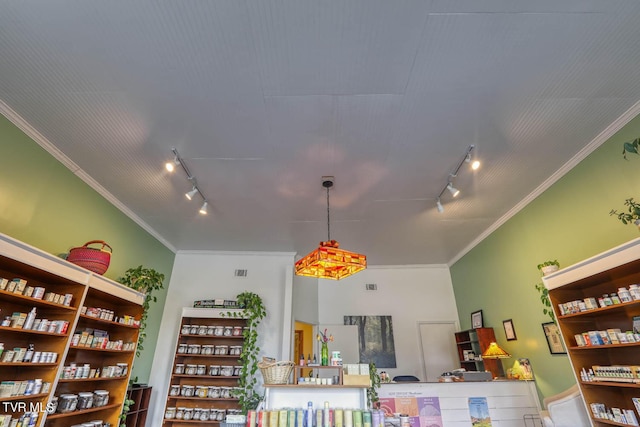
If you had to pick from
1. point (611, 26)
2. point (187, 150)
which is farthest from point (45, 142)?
point (611, 26)

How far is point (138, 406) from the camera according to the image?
4570 millimetres

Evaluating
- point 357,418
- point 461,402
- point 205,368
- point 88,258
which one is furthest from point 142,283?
point 461,402

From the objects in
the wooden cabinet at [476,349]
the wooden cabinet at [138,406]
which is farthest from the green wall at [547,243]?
the wooden cabinet at [138,406]

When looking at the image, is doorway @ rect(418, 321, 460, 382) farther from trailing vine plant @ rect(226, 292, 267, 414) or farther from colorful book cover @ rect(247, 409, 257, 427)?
colorful book cover @ rect(247, 409, 257, 427)

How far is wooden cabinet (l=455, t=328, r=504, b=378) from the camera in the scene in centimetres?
523

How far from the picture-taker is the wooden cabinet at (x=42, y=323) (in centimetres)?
258

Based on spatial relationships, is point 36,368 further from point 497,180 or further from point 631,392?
point 631,392

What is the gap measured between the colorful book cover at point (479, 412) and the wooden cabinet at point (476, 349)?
100cm

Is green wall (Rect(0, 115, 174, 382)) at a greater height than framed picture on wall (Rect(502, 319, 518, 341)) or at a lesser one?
greater

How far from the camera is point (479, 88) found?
2.69 meters

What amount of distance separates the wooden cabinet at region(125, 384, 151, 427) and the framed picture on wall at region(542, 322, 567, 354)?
5.82 metres

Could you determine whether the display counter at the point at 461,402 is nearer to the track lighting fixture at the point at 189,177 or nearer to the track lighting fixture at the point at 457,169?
the track lighting fixture at the point at 457,169

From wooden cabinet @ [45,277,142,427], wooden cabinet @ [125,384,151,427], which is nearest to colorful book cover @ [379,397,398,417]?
wooden cabinet @ [45,277,142,427]

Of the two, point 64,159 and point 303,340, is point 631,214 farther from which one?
point 303,340
